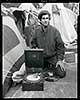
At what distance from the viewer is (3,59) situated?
1.00 m

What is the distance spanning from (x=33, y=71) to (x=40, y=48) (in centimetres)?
16

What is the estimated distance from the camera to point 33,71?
108cm

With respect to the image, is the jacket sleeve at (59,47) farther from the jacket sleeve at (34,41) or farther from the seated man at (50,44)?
the jacket sleeve at (34,41)

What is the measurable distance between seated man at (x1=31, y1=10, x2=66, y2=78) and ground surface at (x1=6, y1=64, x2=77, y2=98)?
0.06 meters

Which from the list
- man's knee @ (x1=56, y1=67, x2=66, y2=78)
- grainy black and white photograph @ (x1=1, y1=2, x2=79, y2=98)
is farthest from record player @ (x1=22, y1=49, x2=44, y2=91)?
man's knee @ (x1=56, y1=67, x2=66, y2=78)

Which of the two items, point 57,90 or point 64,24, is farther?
point 64,24

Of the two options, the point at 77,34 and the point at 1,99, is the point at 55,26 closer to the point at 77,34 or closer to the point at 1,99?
the point at 77,34

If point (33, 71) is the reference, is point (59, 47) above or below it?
above

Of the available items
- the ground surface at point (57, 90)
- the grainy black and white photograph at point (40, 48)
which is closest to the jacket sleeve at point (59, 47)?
the grainy black and white photograph at point (40, 48)

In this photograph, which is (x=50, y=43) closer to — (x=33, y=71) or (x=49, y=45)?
(x=49, y=45)

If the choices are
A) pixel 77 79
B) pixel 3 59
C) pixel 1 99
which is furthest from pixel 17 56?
pixel 77 79

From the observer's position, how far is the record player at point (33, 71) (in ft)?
3.26

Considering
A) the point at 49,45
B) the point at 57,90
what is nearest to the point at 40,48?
the point at 49,45

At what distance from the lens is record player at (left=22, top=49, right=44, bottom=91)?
99 cm
